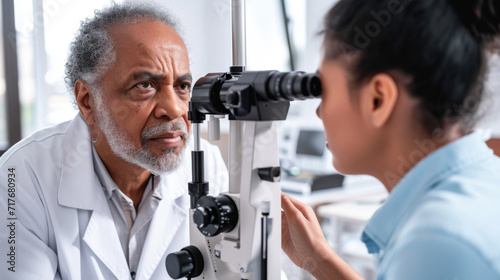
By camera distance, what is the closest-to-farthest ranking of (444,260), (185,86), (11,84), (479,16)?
1. (444,260)
2. (479,16)
3. (185,86)
4. (11,84)

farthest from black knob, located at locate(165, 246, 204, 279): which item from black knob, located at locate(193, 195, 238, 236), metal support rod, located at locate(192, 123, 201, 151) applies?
metal support rod, located at locate(192, 123, 201, 151)

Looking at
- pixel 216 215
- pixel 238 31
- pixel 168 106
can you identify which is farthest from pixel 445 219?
pixel 168 106

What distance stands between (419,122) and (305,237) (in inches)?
18.5

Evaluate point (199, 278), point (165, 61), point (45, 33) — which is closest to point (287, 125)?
point (45, 33)

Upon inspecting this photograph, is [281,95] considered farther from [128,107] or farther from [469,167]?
[128,107]

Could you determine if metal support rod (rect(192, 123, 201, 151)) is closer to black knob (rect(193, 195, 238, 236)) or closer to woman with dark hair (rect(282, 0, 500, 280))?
black knob (rect(193, 195, 238, 236))

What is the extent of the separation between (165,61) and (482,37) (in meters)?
→ 0.86

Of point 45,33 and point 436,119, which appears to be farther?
point 45,33

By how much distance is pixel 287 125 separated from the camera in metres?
3.35

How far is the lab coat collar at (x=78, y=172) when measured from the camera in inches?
48.1

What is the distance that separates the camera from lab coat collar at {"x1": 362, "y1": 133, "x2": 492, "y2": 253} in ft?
2.12

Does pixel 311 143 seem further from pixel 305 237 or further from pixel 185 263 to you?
pixel 185 263

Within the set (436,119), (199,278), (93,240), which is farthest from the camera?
(93,240)

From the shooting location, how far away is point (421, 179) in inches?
26.0
